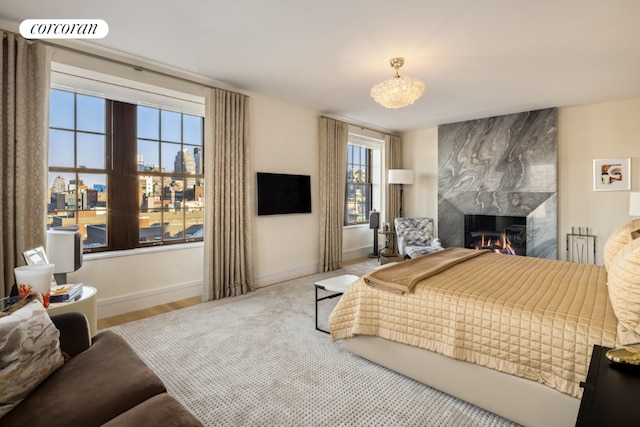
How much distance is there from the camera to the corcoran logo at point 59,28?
2547mm

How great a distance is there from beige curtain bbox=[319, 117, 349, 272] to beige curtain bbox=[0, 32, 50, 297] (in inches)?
136

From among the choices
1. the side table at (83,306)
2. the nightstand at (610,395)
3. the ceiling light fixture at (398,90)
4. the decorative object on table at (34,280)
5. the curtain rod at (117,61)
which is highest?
the curtain rod at (117,61)

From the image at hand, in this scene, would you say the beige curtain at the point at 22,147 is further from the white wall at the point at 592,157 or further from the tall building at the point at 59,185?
the white wall at the point at 592,157

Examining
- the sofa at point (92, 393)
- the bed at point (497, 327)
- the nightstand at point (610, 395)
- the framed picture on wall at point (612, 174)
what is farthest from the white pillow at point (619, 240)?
the sofa at point (92, 393)

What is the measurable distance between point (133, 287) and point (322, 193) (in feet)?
9.58

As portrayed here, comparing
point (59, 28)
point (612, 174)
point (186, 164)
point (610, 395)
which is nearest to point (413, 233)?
point (612, 174)

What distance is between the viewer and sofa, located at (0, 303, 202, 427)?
110 centimetres

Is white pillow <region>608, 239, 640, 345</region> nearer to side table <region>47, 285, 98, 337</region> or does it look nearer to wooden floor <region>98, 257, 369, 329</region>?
side table <region>47, 285, 98, 337</region>

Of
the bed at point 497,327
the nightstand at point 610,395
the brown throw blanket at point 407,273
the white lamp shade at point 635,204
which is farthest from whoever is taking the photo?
the white lamp shade at point 635,204

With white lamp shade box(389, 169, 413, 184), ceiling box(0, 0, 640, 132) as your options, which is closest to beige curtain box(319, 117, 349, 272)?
ceiling box(0, 0, 640, 132)

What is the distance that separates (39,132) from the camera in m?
2.69

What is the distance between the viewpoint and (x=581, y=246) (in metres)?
4.93

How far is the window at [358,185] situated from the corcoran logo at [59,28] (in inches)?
175

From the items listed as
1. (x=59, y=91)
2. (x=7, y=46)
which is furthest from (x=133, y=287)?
(x=7, y=46)
